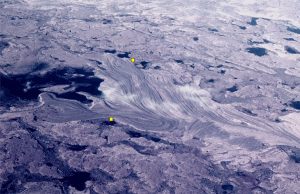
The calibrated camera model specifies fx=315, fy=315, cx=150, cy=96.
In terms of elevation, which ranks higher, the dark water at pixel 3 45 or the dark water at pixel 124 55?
the dark water at pixel 3 45

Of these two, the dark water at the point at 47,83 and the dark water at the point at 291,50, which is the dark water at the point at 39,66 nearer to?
the dark water at the point at 47,83

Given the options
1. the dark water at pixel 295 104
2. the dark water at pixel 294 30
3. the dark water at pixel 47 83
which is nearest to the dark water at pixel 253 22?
the dark water at pixel 294 30

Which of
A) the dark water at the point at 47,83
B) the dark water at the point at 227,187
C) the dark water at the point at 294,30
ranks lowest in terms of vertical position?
the dark water at the point at 227,187

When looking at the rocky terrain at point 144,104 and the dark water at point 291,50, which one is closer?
the rocky terrain at point 144,104

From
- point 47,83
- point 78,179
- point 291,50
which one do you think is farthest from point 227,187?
point 291,50

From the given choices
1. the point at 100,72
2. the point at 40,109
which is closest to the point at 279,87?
the point at 100,72

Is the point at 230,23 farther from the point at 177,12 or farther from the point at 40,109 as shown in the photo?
the point at 40,109

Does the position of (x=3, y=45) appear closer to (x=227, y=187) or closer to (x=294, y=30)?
(x=227, y=187)

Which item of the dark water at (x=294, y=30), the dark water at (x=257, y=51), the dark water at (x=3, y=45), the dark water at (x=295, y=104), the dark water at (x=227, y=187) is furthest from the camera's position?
the dark water at (x=294, y=30)
